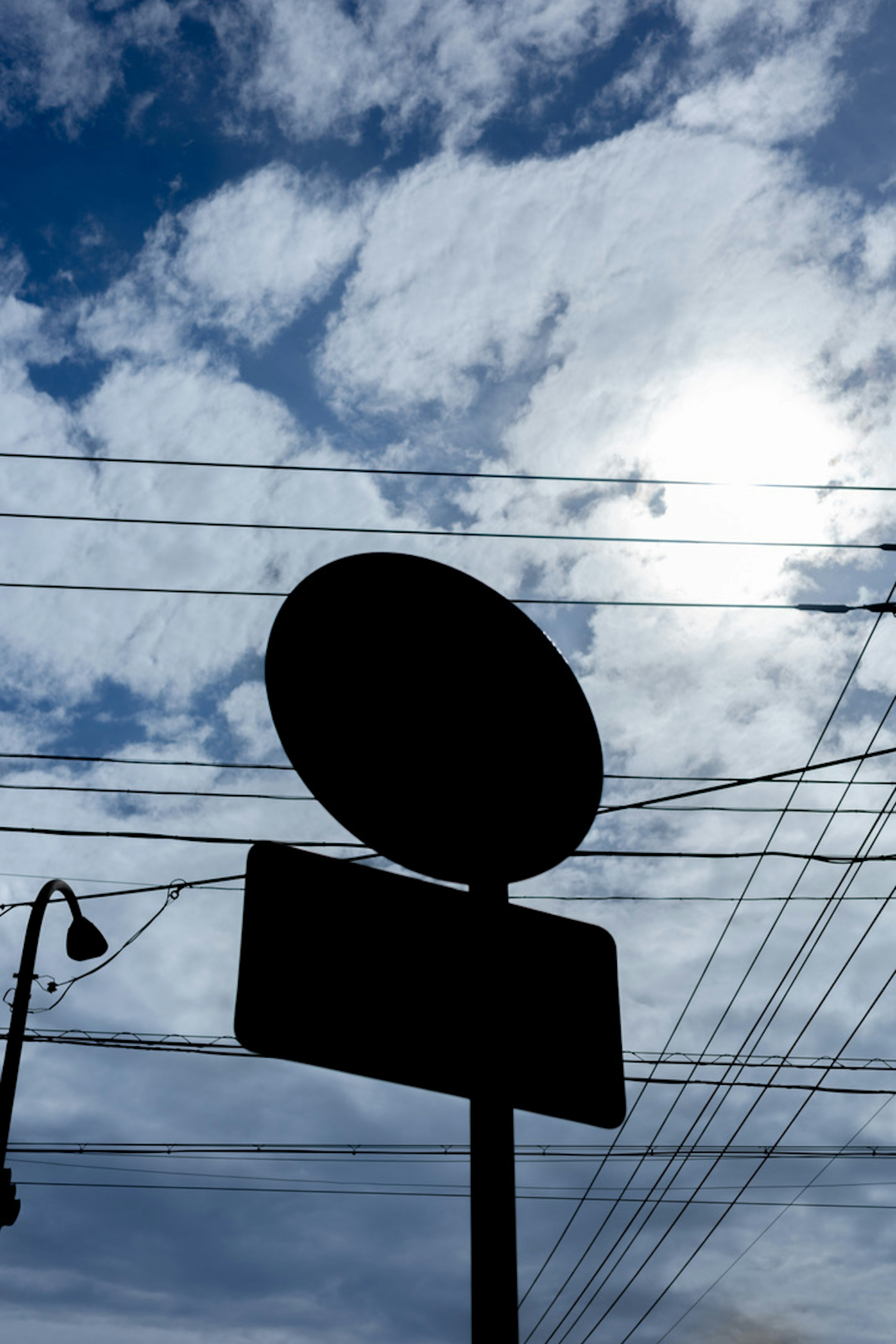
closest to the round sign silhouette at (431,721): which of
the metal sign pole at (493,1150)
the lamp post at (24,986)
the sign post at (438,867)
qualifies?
the sign post at (438,867)

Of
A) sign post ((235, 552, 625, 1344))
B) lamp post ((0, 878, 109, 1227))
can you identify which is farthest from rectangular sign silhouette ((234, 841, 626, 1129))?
lamp post ((0, 878, 109, 1227))

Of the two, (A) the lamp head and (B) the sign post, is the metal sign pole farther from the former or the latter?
(A) the lamp head

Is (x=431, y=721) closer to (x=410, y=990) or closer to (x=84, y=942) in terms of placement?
(x=410, y=990)

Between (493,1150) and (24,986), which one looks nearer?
→ (493,1150)

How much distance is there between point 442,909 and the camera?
1532mm

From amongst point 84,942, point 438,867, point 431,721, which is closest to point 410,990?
point 438,867

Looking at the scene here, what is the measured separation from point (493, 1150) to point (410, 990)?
26cm

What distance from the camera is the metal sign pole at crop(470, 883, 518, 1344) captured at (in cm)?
123

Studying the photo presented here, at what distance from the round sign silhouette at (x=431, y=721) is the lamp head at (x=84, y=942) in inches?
405

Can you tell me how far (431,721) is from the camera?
1.60 m

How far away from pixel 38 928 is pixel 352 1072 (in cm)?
1103

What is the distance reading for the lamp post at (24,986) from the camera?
Result: 10016 millimetres

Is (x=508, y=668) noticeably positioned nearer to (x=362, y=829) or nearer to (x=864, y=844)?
(x=362, y=829)

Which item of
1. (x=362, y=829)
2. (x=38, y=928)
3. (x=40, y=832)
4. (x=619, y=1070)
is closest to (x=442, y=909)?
(x=362, y=829)
